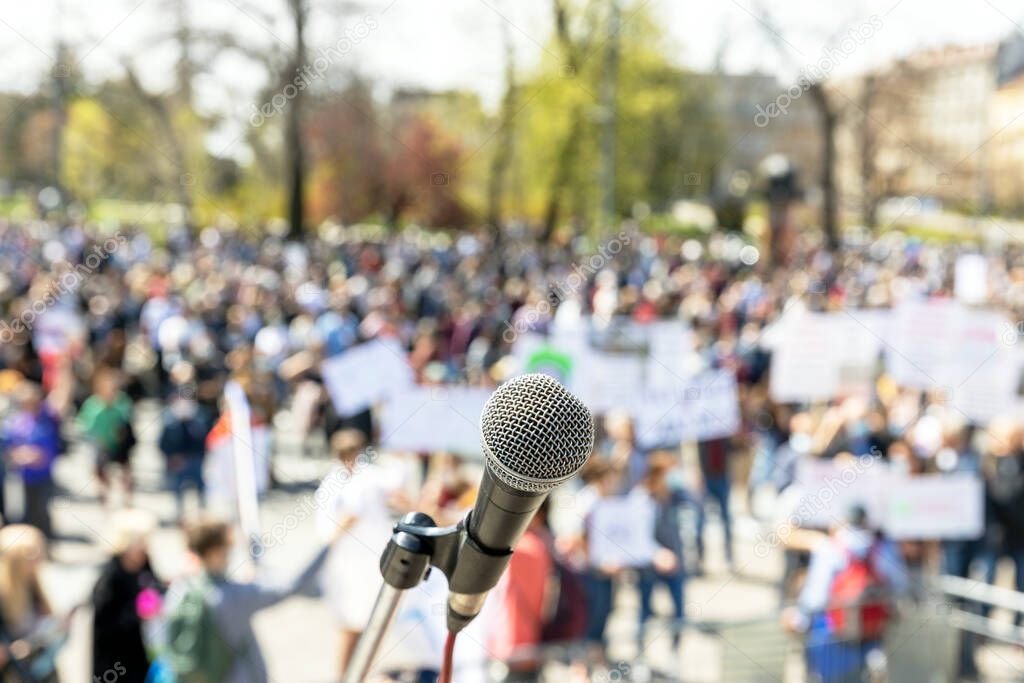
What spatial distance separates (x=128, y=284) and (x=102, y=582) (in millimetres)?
11186

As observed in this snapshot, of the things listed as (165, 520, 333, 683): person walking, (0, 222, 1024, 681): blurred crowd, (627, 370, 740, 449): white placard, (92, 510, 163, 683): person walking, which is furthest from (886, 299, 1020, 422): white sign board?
(92, 510, 163, 683): person walking

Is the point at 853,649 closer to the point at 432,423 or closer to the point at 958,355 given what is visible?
the point at 432,423

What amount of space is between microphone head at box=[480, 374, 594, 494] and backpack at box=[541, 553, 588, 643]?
4319 mm

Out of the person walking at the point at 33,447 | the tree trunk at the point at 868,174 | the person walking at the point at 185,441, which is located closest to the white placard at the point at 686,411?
the person walking at the point at 185,441

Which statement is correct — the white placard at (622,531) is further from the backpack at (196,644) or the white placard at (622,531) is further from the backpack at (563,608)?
the backpack at (196,644)

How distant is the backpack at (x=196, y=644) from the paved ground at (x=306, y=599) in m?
1.17

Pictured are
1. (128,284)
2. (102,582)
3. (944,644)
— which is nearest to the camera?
(102,582)

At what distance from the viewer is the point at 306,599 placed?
715cm

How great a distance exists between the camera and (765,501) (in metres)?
10.6

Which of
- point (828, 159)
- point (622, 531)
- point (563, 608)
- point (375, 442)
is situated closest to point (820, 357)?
point (622, 531)

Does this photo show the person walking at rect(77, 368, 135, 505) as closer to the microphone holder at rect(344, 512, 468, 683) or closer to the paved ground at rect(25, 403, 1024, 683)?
the paved ground at rect(25, 403, 1024, 683)

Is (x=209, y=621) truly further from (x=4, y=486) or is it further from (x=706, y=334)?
(x=706, y=334)

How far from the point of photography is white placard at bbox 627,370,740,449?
8.06 metres

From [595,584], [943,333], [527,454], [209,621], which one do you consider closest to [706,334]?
[943,333]
